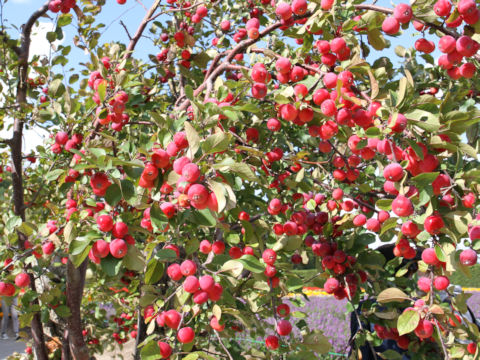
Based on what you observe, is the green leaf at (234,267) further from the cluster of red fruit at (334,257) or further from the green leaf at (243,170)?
the cluster of red fruit at (334,257)

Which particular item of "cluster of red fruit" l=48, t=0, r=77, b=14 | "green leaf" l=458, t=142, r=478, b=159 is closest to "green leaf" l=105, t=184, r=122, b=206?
"green leaf" l=458, t=142, r=478, b=159

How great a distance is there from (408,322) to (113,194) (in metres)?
1.12

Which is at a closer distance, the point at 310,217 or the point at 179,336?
the point at 179,336

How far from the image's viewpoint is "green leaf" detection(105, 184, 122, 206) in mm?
1178

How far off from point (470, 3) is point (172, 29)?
277cm

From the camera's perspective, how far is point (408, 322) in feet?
4.53

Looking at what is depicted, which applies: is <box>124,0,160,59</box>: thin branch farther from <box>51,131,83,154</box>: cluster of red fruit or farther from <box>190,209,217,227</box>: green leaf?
<box>190,209,217,227</box>: green leaf

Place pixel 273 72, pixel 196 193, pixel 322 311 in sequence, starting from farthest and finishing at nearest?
pixel 322 311
pixel 273 72
pixel 196 193

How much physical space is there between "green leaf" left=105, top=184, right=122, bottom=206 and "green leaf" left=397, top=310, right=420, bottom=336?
1062mm

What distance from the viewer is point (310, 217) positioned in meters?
2.27

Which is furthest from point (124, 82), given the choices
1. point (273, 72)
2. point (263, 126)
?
point (263, 126)

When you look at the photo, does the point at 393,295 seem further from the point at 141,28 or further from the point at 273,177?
the point at 141,28

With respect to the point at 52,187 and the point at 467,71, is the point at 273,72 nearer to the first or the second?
the point at 467,71

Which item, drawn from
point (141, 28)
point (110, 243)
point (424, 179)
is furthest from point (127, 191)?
point (141, 28)
